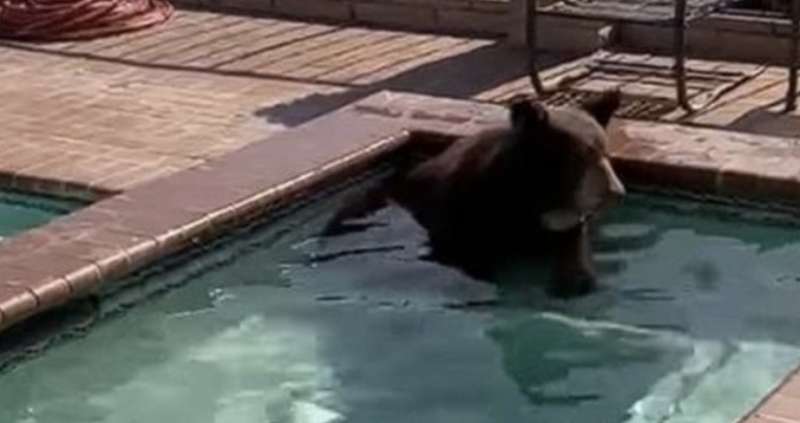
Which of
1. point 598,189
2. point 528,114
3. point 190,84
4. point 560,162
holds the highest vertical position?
point 528,114

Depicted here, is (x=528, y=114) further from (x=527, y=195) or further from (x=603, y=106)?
(x=603, y=106)

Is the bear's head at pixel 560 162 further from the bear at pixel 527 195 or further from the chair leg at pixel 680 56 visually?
the chair leg at pixel 680 56

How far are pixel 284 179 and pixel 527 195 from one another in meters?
0.83

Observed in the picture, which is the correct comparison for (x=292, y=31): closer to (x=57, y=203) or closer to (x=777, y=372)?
(x=57, y=203)

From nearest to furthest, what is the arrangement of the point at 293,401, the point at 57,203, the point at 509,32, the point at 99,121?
the point at 293,401 → the point at 57,203 → the point at 99,121 → the point at 509,32

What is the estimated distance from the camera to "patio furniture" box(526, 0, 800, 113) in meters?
7.24

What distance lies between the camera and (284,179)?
6223mm

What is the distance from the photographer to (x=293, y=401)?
506 cm

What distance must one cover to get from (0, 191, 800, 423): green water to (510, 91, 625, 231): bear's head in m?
0.18

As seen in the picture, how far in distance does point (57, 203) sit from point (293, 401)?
1.76m

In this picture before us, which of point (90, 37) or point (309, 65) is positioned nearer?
point (309, 65)

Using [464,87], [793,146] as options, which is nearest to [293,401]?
[793,146]

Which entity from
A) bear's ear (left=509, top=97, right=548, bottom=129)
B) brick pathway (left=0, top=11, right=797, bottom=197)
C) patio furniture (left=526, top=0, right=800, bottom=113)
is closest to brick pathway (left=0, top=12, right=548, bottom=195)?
brick pathway (left=0, top=11, right=797, bottom=197)

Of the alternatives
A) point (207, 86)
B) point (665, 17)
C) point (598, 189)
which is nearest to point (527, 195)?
point (598, 189)
